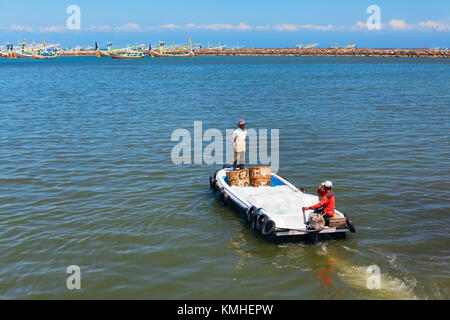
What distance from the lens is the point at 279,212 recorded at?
12.7m

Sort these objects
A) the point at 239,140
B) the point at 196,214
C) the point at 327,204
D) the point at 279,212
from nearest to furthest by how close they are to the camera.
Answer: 1. the point at 327,204
2. the point at 279,212
3. the point at 196,214
4. the point at 239,140

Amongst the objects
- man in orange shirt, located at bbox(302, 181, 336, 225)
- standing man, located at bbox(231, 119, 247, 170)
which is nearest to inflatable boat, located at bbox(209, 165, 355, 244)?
man in orange shirt, located at bbox(302, 181, 336, 225)

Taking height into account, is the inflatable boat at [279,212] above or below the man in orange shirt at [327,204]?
below

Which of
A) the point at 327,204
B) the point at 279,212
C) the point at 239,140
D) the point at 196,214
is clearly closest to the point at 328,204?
the point at 327,204

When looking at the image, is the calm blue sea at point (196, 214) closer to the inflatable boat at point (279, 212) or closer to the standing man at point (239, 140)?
the inflatable boat at point (279, 212)

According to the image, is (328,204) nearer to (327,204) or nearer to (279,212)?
(327,204)

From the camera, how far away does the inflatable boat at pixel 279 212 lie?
1179 cm

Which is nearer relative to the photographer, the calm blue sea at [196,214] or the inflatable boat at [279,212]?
the calm blue sea at [196,214]

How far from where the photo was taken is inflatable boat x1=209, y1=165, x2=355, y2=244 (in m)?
11.8

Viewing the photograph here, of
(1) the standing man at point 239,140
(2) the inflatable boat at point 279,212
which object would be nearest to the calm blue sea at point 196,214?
(2) the inflatable boat at point 279,212

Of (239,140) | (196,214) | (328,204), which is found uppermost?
(239,140)

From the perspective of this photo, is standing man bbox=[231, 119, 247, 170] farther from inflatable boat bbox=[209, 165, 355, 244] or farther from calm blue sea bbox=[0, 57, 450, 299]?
calm blue sea bbox=[0, 57, 450, 299]

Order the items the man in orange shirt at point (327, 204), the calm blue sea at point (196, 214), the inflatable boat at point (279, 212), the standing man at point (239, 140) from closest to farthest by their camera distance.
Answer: the calm blue sea at point (196, 214), the man in orange shirt at point (327, 204), the inflatable boat at point (279, 212), the standing man at point (239, 140)

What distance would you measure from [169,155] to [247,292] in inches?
532
